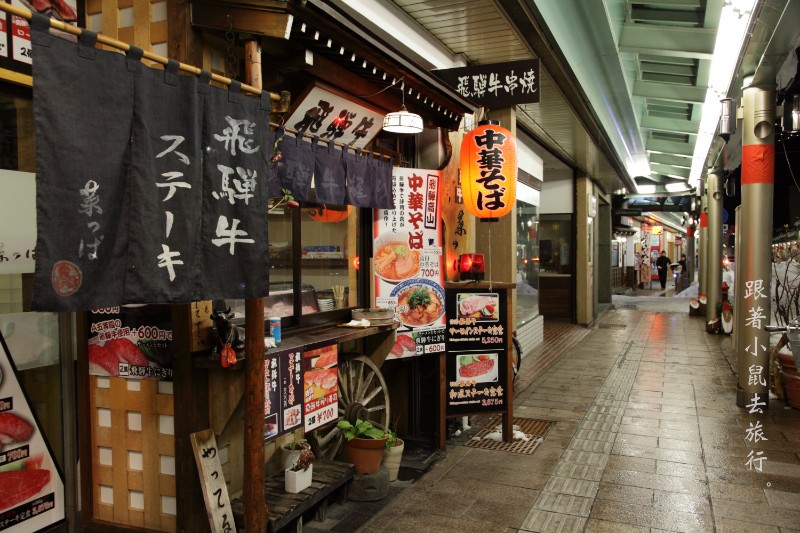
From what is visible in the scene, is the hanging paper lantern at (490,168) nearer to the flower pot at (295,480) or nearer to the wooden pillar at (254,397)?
the wooden pillar at (254,397)

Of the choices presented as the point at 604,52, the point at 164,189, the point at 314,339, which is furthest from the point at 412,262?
the point at 604,52

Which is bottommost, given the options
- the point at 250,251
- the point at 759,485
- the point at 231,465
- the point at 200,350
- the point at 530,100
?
the point at 759,485

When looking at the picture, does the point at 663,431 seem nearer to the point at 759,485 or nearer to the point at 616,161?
the point at 759,485

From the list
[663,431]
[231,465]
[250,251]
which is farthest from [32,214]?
[663,431]

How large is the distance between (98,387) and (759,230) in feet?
31.9

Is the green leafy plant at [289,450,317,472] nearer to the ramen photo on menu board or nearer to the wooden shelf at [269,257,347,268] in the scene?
the wooden shelf at [269,257,347,268]

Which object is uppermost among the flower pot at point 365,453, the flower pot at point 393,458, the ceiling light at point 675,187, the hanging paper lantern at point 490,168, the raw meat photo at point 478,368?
the ceiling light at point 675,187

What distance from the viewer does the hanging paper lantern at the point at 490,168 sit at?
7.87m

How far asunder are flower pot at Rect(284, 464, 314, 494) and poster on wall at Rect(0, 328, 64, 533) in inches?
75.2

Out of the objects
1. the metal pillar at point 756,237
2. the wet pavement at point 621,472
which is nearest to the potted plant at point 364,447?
the wet pavement at point 621,472

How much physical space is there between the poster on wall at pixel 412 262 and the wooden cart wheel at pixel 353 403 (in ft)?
1.35

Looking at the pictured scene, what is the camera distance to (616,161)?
766 inches

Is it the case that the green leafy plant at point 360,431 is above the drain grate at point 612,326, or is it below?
above

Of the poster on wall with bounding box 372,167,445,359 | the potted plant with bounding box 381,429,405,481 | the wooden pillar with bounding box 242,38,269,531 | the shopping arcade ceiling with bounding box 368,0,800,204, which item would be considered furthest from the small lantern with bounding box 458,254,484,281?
the wooden pillar with bounding box 242,38,269,531
